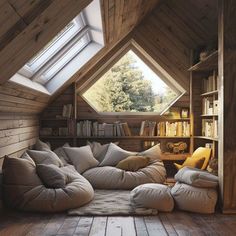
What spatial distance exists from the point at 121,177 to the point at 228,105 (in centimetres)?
206

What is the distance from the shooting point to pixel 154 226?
3.72 m

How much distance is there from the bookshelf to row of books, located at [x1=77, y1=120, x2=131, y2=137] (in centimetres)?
129

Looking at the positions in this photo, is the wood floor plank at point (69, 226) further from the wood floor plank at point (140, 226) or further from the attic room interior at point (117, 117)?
the wood floor plank at point (140, 226)

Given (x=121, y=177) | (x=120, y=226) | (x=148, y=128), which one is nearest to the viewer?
(x=120, y=226)

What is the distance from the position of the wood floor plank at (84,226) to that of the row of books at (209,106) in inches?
112

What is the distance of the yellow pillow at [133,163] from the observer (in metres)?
5.77

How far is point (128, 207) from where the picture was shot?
14.3 ft

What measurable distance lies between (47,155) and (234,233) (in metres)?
2.85

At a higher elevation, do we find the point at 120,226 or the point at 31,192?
the point at 31,192

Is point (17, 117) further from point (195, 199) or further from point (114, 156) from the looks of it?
point (195, 199)

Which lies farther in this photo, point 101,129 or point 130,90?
point 130,90

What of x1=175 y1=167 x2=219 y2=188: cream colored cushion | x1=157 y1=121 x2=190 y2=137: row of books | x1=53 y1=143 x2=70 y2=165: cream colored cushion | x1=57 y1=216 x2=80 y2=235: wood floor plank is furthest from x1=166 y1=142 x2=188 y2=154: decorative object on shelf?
x1=57 y1=216 x2=80 y2=235: wood floor plank

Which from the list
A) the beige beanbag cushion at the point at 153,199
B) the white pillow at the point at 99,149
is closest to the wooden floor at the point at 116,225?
the beige beanbag cushion at the point at 153,199

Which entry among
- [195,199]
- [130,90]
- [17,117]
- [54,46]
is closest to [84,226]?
[195,199]
